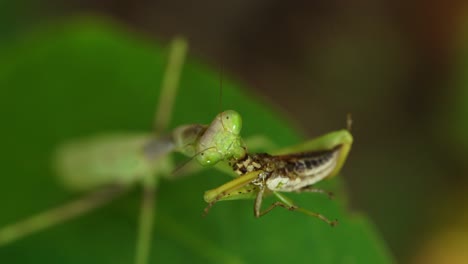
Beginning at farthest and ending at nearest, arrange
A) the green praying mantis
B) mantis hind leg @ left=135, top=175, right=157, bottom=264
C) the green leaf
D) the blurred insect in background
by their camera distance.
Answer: the blurred insect in background < mantis hind leg @ left=135, top=175, right=157, bottom=264 < the green leaf < the green praying mantis

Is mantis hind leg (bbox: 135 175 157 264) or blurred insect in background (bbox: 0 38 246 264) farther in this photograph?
blurred insect in background (bbox: 0 38 246 264)

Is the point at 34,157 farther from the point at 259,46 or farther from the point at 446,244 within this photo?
the point at 446,244

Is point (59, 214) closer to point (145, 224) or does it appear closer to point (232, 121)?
point (145, 224)

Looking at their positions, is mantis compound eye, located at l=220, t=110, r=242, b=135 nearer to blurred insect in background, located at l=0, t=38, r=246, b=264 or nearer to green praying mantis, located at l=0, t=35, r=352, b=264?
green praying mantis, located at l=0, t=35, r=352, b=264

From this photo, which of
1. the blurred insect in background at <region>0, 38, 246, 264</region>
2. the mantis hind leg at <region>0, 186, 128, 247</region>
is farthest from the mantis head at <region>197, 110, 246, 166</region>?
the mantis hind leg at <region>0, 186, 128, 247</region>

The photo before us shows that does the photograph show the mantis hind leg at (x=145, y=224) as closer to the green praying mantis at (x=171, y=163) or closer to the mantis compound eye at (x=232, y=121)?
the green praying mantis at (x=171, y=163)

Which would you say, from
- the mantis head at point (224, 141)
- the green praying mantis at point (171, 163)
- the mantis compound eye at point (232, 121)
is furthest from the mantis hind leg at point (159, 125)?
the mantis compound eye at point (232, 121)
